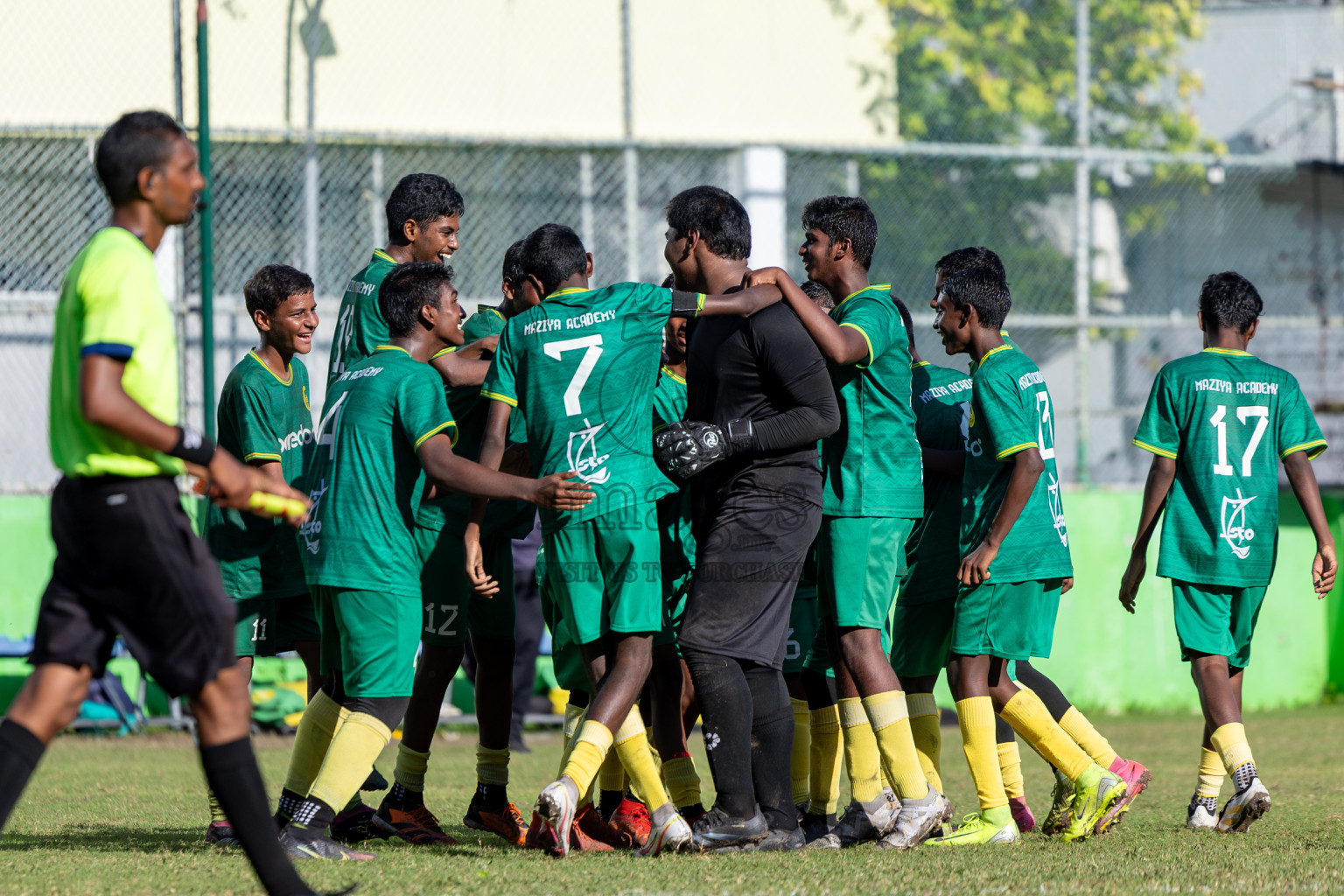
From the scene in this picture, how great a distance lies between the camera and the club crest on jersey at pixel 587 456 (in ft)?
16.0

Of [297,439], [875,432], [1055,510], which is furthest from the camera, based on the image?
[297,439]

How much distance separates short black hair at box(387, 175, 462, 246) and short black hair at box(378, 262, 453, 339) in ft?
2.51

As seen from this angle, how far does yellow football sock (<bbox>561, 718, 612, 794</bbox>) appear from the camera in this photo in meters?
4.66

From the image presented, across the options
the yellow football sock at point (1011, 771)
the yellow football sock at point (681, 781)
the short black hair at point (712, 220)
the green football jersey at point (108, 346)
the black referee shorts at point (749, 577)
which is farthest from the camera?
the yellow football sock at point (1011, 771)

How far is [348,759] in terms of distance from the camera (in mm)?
4797

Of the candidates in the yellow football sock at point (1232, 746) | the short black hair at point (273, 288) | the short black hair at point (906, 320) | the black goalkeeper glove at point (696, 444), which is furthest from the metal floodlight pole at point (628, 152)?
the yellow football sock at point (1232, 746)

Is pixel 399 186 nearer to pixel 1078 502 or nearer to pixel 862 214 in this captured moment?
pixel 862 214

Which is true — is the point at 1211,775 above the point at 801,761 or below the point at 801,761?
below

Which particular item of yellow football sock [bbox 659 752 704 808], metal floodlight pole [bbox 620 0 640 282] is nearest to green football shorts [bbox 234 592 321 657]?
yellow football sock [bbox 659 752 704 808]

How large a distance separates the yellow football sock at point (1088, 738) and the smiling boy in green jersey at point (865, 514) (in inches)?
36.2

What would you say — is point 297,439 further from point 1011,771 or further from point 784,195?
point 784,195

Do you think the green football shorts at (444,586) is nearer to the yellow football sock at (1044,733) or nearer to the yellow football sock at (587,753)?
the yellow football sock at (587,753)

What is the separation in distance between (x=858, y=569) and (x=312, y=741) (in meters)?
2.00

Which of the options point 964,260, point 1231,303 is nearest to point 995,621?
point 964,260
